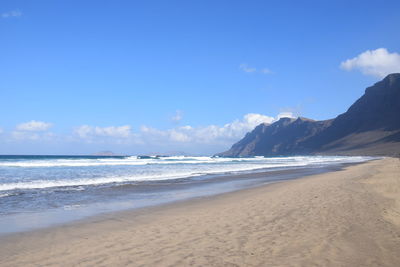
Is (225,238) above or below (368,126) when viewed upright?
below

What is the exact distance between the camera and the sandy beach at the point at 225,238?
5766mm

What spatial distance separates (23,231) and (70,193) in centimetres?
763

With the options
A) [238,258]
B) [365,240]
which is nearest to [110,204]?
[238,258]

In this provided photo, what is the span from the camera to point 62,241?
23.7ft

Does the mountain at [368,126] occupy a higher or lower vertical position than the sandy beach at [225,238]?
higher

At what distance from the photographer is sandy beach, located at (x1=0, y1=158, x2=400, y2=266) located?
5766mm

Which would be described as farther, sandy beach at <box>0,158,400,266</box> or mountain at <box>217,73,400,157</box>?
mountain at <box>217,73,400,157</box>

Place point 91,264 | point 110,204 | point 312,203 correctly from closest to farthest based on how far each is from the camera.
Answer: point 91,264
point 312,203
point 110,204

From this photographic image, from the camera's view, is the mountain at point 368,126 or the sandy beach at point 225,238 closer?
the sandy beach at point 225,238

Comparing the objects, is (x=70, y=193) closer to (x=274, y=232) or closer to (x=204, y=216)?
(x=204, y=216)

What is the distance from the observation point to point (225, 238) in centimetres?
713

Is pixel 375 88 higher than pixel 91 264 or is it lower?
higher

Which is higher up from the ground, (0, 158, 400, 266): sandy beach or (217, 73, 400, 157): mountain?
(217, 73, 400, 157): mountain

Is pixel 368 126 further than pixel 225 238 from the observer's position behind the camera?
Yes
